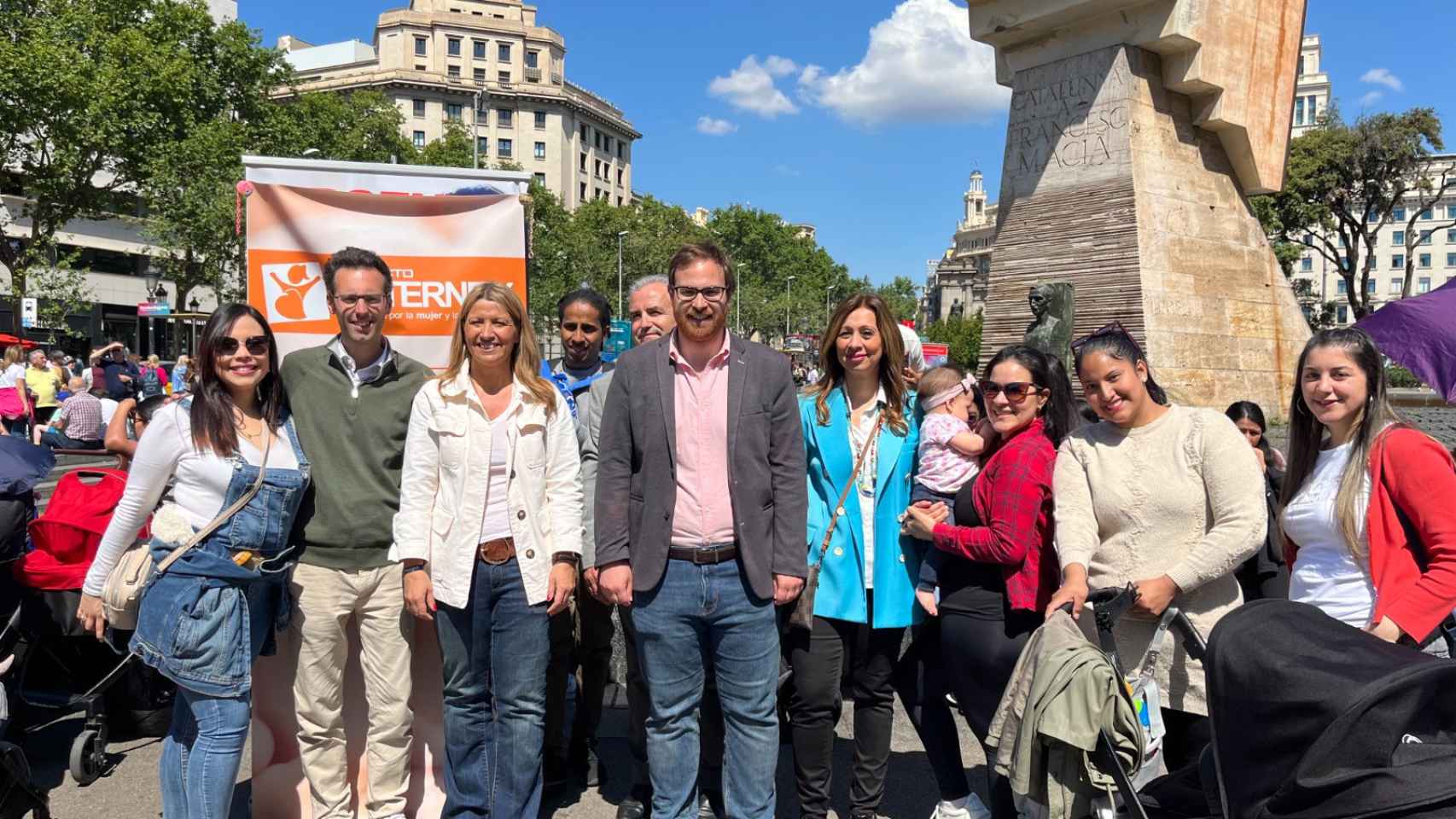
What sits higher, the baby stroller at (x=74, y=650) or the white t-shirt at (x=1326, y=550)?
the white t-shirt at (x=1326, y=550)

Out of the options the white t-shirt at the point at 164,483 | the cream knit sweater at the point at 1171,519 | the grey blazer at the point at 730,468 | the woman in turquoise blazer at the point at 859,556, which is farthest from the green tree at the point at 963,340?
the white t-shirt at the point at 164,483

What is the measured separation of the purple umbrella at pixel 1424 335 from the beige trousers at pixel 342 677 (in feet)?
14.2

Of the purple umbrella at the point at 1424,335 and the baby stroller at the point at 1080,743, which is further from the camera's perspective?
the purple umbrella at the point at 1424,335

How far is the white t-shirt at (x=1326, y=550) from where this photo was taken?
2643mm

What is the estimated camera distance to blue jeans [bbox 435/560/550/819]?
9.91ft

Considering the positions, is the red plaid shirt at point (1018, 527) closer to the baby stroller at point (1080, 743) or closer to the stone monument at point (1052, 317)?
the baby stroller at point (1080, 743)

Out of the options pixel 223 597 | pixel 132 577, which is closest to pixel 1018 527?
pixel 223 597

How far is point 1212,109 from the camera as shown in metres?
13.4

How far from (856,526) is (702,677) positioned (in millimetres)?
788

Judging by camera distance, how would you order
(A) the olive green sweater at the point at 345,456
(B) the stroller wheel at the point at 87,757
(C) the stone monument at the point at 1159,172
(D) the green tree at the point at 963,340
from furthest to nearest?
(D) the green tree at the point at 963,340 < (C) the stone monument at the point at 1159,172 < (B) the stroller wheel at the point at 87,757 < (A) the olive green sweater at the point at 345,456

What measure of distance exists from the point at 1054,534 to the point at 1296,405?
2.80ft

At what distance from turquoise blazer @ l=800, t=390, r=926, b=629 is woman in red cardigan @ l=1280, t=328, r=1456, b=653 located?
1.20 metres

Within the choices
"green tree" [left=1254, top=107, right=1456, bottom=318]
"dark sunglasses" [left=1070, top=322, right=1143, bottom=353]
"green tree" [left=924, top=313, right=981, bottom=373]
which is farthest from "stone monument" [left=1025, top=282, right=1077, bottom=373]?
"green tree" [left=1254, top=107, right=1456, bottom=318]

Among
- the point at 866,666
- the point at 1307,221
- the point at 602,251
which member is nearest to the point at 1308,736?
the point at 866,666
